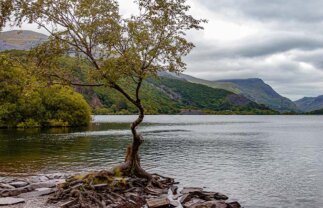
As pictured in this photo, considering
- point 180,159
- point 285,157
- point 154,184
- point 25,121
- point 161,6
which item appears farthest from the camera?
point 25,121

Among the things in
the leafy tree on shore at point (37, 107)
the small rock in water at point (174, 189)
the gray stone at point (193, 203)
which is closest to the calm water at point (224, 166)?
the small rock in water at point (174, 189)

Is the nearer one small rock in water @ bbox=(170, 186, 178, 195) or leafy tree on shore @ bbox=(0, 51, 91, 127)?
small rock in water @ bbox=(170, 186, 178, 195)

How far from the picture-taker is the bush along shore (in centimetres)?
3061

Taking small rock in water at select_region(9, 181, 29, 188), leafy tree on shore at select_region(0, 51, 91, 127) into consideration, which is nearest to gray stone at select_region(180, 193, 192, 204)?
small rock in water at select_region(9, 181, 29, 188)

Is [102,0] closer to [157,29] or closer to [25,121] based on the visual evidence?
[157,29]

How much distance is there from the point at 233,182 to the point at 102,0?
28497 mm

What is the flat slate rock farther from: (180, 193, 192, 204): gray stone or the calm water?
the calm water

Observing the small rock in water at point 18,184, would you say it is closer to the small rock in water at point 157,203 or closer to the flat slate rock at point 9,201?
the flat slate rock at point 9,201

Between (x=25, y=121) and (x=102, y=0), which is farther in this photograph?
(x=25, y=121)

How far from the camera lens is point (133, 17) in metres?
37.4

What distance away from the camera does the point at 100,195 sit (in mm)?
32094

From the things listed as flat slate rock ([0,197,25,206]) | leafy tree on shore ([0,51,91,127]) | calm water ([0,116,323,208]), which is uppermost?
leafy tree on shore ([0,51,91,127])

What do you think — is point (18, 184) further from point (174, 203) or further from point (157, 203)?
point (174, 203)

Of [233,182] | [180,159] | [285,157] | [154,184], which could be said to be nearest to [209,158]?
[180,159]
